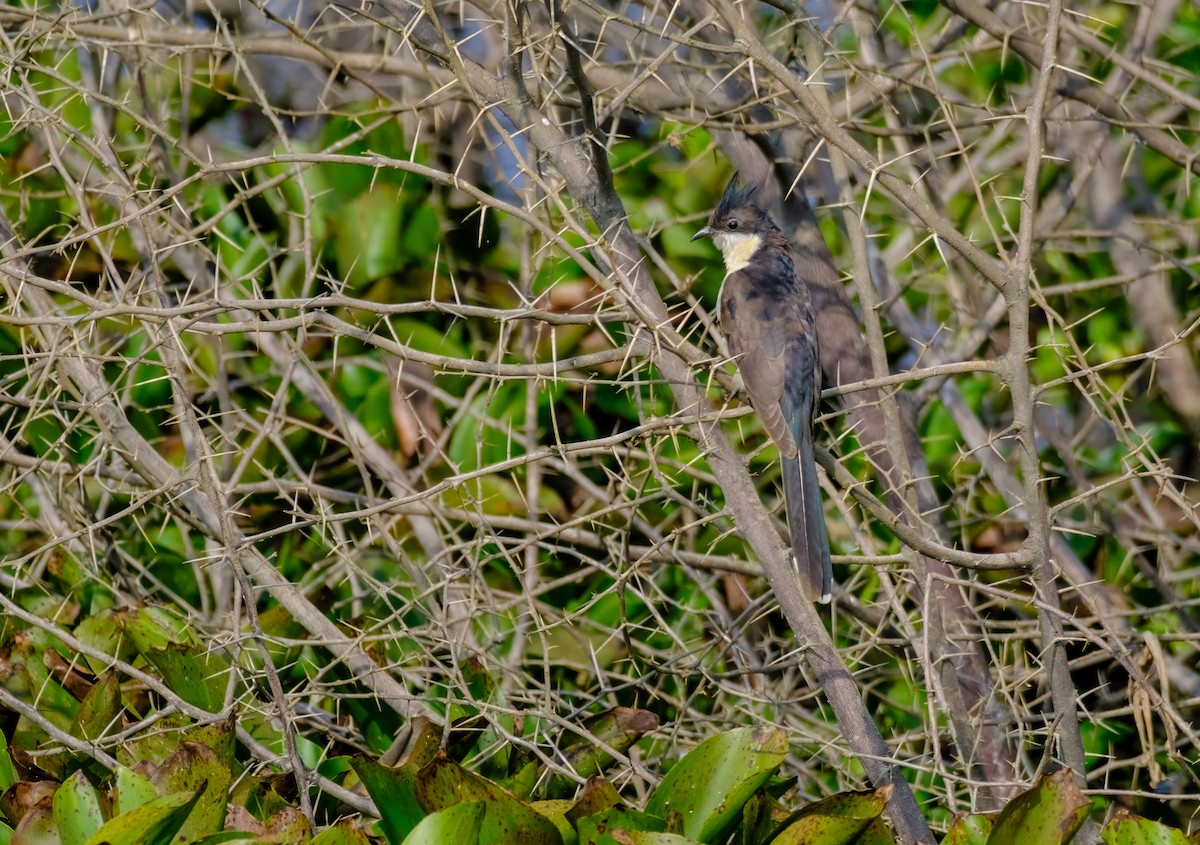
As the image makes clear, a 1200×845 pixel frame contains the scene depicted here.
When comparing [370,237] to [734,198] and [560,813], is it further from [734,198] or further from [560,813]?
[560,813]

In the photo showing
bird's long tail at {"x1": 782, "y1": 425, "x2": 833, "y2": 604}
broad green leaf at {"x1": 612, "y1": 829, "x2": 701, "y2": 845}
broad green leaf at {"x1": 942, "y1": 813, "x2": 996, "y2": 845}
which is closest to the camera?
broad green leaf at {"x1": 612, "y1": 829, "x2": 701, "y2": 845}

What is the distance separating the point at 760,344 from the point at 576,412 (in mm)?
878

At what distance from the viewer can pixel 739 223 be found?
4.77m

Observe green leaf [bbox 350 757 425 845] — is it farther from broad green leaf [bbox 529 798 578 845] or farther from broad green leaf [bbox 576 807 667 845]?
broad green leaf [bbox 576 807 667 845]

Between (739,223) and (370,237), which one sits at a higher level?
(739,223)

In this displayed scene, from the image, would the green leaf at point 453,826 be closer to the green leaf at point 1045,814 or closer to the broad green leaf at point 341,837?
the broad green leaf at point 341,837

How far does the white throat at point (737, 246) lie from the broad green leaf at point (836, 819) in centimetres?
270

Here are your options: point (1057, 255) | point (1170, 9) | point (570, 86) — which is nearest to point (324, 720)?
point (570, 86)

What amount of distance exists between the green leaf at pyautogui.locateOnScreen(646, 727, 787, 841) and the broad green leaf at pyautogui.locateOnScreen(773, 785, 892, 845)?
11cm

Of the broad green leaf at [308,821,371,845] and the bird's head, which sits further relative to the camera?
the bird's head

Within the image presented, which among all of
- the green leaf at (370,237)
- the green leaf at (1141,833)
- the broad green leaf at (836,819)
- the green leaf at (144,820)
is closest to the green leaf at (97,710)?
the green leaf at (144,820)

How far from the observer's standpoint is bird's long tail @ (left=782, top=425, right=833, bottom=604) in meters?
3.75

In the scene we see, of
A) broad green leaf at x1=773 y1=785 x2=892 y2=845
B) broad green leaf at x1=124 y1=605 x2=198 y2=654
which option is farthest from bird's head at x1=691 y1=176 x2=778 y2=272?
broad green leaf at x1=773 y1=785 x2=892 y2=845

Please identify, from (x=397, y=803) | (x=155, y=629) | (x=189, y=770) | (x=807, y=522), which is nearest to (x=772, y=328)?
(x=807, y=522)
